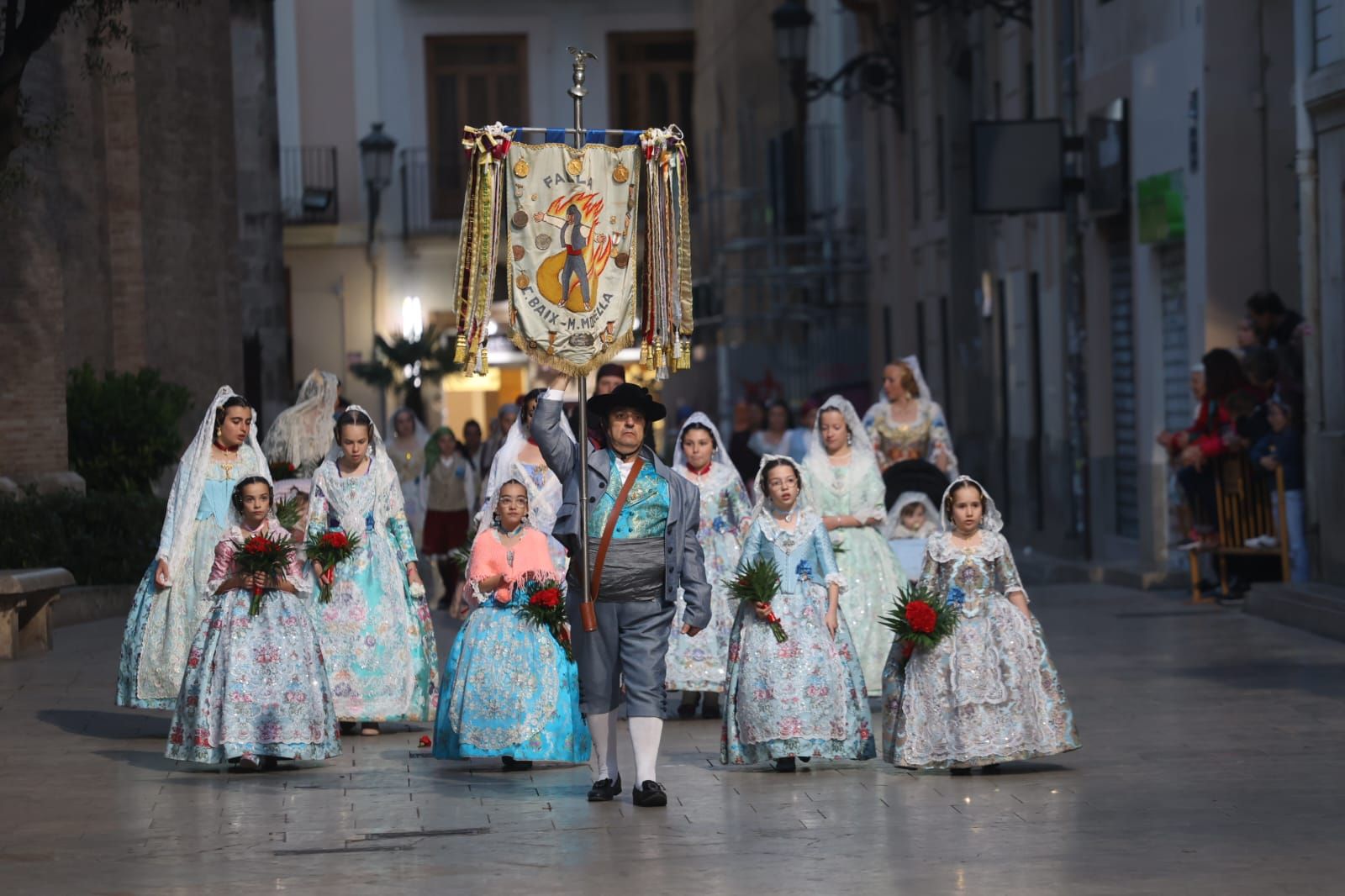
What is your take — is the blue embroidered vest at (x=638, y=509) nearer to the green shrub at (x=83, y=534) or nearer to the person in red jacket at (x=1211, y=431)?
the person in red jacket at (x=1211, y=431)

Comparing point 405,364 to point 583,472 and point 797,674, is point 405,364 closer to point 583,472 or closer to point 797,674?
point 797,674

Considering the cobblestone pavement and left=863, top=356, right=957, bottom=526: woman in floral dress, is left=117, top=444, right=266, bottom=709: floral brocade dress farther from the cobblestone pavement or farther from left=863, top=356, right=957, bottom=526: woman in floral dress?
left=863, top=356, right=957, bottom=526: woman in floral dress

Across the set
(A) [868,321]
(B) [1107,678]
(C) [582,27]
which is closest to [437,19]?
(C) [582,27]

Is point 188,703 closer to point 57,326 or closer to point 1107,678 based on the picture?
point 1107,678

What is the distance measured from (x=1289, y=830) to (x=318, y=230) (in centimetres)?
3939

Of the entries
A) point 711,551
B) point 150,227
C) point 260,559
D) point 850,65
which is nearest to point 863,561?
point 711,551

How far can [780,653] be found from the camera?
12148mm

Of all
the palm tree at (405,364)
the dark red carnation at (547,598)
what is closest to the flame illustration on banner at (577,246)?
the dark red carnation at (547,598)

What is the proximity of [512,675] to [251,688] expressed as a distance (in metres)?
1.20

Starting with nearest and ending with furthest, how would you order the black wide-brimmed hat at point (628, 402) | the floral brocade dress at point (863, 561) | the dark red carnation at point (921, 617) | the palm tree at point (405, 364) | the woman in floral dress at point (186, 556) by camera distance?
the black wide-brimmed hat at point (628, 402)
the dark red carnation at point (921, 617)
the woman in floral dress at point (186, 556)
the floral brocade dress at point (863, 561)
the palm tree at point (405, 364)

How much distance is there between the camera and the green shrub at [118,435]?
24875 millimetres

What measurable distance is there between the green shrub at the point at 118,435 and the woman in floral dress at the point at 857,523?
35.8 feet

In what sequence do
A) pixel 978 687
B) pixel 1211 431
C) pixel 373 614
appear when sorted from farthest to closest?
pixel 1211 431 < pixel 373 614 < pixel 978 687

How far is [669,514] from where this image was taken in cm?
1105
